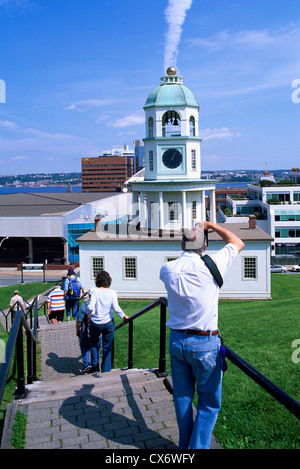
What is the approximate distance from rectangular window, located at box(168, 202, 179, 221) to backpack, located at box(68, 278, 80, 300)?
21185 millimetres

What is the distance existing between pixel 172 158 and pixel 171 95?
4628 mm

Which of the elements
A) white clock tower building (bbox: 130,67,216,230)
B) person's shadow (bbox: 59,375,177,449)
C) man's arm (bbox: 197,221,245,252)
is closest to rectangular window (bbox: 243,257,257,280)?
white clock tower building (bbox: 130,67,216,230)

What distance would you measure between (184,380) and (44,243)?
63.4 m

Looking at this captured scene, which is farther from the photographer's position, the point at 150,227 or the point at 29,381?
the point at 150,227

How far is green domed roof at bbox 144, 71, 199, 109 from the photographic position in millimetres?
33562

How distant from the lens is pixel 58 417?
5469 millimetres

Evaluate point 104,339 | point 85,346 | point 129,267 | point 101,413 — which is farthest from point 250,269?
point 101,413

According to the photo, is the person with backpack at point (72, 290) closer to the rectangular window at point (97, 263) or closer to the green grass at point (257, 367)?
the green grass at point (257, 367)

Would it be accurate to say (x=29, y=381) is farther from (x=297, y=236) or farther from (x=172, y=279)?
(x=297, y=236)

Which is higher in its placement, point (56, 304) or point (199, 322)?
point (199, 322)

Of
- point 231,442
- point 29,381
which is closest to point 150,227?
point 29,381

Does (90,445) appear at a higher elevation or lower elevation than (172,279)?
lower

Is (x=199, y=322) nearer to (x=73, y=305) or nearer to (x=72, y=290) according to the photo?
(x=72, y=290)

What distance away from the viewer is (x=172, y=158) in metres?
34.2
